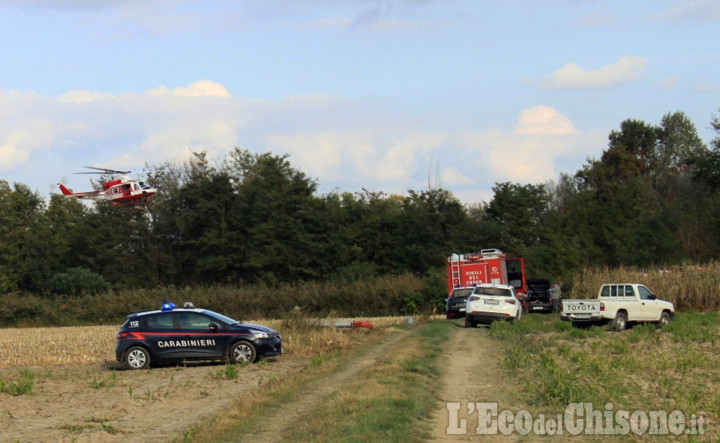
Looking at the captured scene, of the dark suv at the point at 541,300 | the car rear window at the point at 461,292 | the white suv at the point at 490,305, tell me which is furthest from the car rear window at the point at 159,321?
the dark suv at the point at 541,300

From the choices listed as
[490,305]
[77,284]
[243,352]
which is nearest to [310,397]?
[243,352]

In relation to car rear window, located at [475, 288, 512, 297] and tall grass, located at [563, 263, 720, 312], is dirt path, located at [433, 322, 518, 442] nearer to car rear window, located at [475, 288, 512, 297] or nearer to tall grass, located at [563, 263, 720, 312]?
car rear window, located at [475, 288, 512, 297]

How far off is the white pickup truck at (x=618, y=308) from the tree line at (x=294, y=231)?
1249 inches

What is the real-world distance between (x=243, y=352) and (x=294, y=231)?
5375 cm

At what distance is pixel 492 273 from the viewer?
41219 millimetres

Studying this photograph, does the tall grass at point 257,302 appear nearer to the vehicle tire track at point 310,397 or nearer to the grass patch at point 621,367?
the grass patch at point 621,367

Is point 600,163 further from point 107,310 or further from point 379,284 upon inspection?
point 107,310

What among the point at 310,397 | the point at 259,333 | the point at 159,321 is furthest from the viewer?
the point at 259,333

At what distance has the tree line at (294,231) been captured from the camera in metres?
70.4

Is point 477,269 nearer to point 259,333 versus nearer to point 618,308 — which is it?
point 618,308

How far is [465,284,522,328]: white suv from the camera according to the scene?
32188 mm

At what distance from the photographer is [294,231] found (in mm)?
76562

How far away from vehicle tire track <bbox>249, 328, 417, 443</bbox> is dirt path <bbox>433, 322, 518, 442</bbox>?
6.38ft

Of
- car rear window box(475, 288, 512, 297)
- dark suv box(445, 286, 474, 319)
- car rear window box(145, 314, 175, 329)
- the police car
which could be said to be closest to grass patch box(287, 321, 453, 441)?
the police car
